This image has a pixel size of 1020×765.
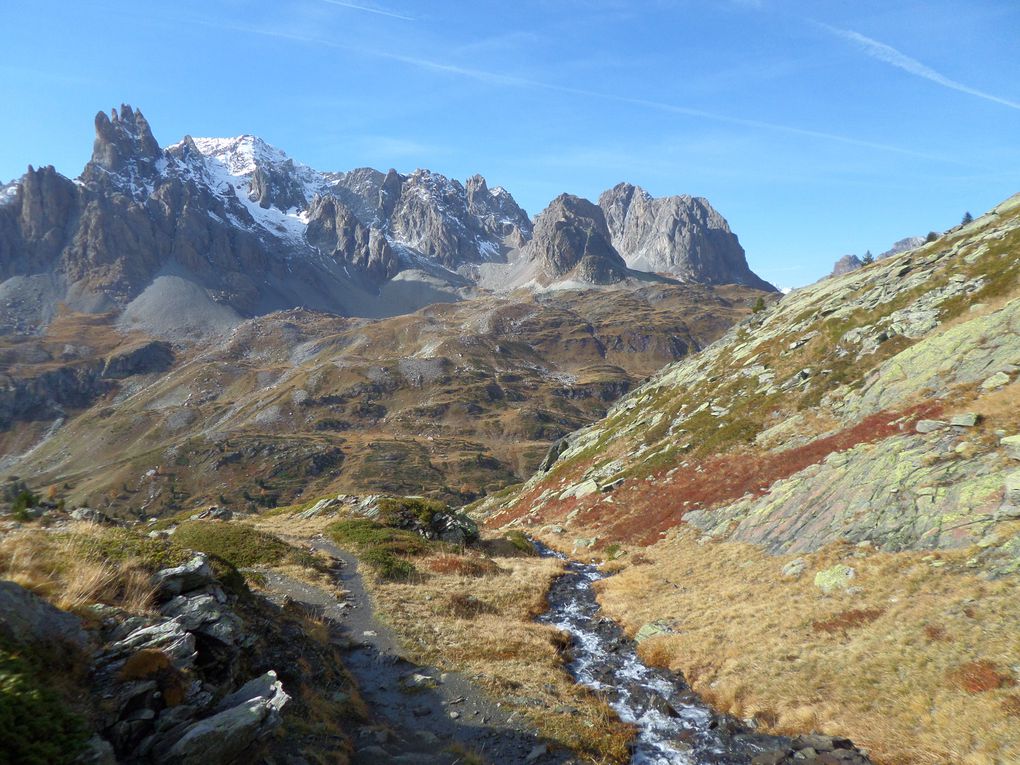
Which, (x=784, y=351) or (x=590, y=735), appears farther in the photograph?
(x=784, y=351)

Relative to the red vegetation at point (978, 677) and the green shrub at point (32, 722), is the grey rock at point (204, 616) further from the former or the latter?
the red vegetation at point (978, 677)

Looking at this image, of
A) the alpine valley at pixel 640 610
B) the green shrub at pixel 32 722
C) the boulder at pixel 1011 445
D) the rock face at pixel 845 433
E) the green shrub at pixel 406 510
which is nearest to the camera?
the green shrub at pixel 32 722

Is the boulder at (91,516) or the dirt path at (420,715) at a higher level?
the boulder at (91,516)

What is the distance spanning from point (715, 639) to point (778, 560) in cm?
819

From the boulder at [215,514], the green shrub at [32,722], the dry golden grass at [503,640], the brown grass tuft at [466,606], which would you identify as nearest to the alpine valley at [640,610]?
the green shrub at [32,722]

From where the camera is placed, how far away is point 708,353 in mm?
84875

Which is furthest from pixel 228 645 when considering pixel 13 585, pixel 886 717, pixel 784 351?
pixel 784 351

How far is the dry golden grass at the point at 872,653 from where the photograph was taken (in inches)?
574

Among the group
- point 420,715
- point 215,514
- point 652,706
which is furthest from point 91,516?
point 215,514

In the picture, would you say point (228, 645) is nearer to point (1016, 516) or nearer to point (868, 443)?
point (1016, 516)

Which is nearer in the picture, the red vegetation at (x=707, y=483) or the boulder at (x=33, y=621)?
the boulder at (x=33, y=621)

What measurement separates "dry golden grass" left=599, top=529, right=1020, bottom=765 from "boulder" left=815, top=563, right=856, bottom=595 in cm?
39

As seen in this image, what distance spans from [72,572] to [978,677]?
2352 centimetres

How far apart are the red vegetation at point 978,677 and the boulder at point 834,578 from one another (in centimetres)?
724
